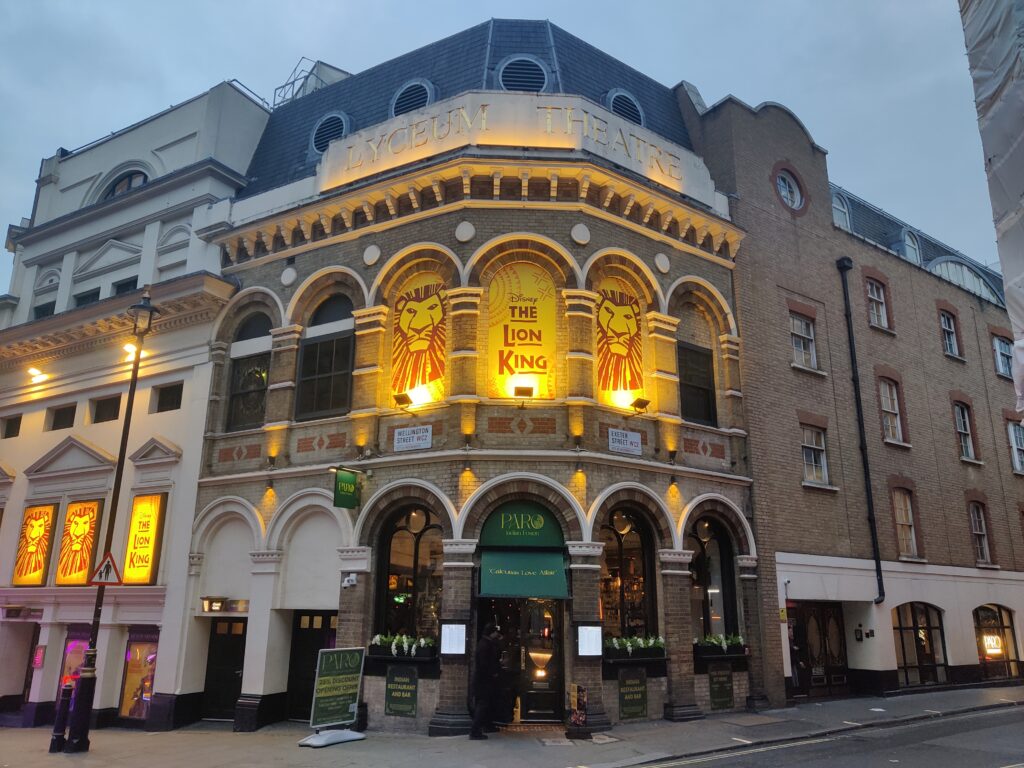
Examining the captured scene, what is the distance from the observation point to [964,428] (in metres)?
25.5

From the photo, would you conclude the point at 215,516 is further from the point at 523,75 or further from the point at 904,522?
the point at 904,522

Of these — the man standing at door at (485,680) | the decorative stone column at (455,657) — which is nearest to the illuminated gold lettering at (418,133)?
the decorative stone column at (455,657)

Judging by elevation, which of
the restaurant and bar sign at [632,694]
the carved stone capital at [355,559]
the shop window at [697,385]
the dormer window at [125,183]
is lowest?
the restaurant and bar sign at [632,694]

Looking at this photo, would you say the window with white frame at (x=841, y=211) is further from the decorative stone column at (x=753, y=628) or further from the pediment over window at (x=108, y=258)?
the pediment over window at (x=108, y=258)

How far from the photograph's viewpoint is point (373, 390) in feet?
55.4

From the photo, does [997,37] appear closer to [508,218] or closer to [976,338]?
[508,218]

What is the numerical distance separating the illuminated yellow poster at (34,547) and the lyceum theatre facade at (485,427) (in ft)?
19.2

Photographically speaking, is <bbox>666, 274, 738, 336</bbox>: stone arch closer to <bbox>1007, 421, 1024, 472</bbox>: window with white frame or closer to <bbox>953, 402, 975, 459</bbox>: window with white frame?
<bbox>953, 402, 975, 459</bbox>: window with white frame

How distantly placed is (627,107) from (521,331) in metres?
8.05

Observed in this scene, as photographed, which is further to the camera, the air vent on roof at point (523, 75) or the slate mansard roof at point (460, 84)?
the slate mansard roof at point (460, 84)

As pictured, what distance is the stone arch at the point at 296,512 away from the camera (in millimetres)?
16750

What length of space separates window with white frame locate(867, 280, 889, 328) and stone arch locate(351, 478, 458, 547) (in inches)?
603

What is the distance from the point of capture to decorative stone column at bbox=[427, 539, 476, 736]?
14.1 meters

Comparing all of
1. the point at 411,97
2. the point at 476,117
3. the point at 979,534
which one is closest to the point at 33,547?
the point at 411,97
